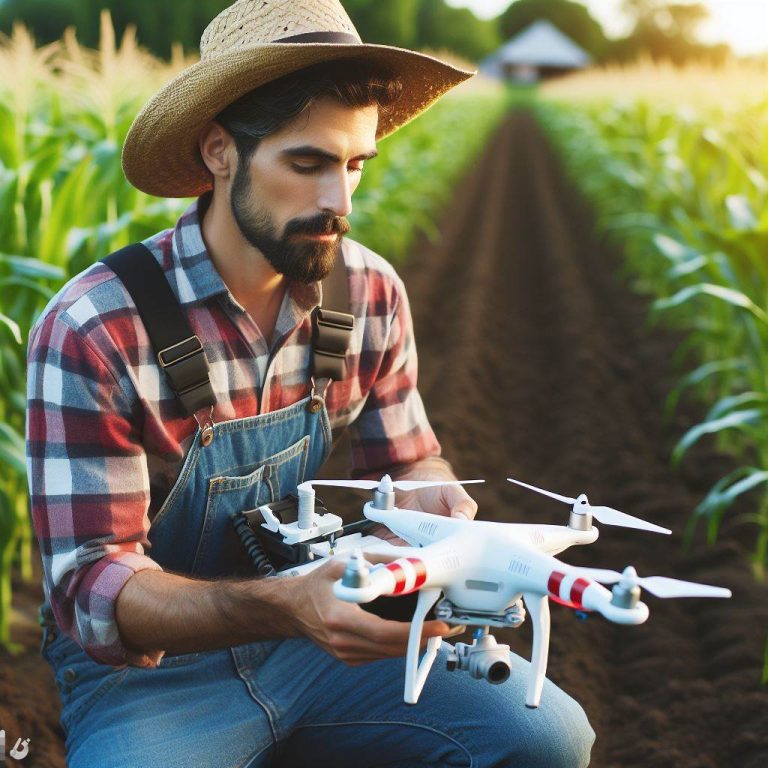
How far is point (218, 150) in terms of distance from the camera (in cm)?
166

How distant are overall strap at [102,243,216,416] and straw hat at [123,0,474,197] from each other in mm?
245

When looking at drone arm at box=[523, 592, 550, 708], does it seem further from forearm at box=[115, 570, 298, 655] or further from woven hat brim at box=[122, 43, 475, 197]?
woven hat brim at box=[122, 43, 475, 197]

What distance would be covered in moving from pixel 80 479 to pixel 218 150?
0.59 meters

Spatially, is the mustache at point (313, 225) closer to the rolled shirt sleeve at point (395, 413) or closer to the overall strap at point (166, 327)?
the overall strap at point (166, 327)

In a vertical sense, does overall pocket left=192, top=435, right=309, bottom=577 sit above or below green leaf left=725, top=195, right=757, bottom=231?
below

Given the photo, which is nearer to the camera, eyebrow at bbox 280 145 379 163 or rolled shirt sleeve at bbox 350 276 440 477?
eyebrow at bbox 280 145 379 163

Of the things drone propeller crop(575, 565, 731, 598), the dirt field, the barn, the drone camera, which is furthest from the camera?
the barn

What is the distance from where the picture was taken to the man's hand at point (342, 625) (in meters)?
1.17

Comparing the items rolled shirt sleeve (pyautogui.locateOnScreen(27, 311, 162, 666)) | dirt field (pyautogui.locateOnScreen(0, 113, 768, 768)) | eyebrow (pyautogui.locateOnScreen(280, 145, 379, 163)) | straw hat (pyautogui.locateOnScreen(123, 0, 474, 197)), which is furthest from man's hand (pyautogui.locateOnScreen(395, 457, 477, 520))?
dirt field (pyautogui.locateOnScreen(0, 113, 768, 768))

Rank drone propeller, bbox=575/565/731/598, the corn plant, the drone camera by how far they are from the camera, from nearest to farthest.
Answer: drone propeller, bbox=575/565/731/598, the drone camera, the corn plant

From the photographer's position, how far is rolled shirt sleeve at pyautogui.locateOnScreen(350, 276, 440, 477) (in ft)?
6.23

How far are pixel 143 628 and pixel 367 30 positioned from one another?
37.2 meters

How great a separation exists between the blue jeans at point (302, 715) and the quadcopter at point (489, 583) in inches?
15.7

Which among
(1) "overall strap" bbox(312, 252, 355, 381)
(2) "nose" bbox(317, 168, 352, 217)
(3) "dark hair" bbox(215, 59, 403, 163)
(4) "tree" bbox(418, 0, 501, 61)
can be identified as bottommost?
(1) "overall strap" bbox(312, 252, 355, 381)
